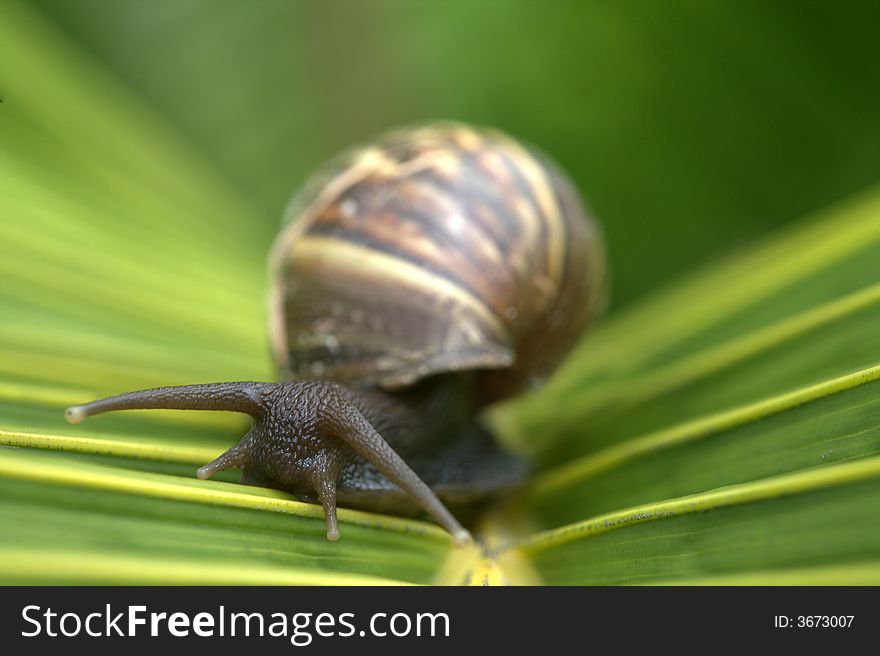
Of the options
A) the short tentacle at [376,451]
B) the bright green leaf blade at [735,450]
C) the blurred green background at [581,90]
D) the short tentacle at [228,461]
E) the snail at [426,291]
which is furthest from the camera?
the blurred green background at [581,90]

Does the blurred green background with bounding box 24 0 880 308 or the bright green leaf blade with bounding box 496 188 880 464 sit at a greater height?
the blurred green background with bounding box 24 0 880 308

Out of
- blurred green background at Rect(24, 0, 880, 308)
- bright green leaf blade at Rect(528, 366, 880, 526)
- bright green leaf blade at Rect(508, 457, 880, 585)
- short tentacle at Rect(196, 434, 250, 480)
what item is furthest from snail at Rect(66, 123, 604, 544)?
blurred green background at Rect(24, 0, 880, 308)

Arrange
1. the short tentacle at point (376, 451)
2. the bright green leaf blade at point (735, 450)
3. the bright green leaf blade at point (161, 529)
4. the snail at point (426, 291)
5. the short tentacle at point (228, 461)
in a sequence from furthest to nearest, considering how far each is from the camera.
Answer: the snail at point (426, 291) < the short tentacle at point (376, 451) < the short tentacle at point (228, 461) < the bright green leaf blade at point (735, 450) < the bright green leaf blade at point (161, 529)

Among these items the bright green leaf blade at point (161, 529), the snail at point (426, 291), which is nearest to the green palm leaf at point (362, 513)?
the bright green leaf blade at point (161, 529)

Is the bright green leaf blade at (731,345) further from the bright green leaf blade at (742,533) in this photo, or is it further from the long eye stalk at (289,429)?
the long eye stalk at (289,429)

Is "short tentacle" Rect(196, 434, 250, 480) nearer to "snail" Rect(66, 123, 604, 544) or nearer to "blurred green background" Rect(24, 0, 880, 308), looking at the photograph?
"snail" Rect(66, 123, 604, 544)

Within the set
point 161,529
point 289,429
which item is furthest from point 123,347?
point 161,529

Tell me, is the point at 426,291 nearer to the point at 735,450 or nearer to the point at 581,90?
the point at 735,450
